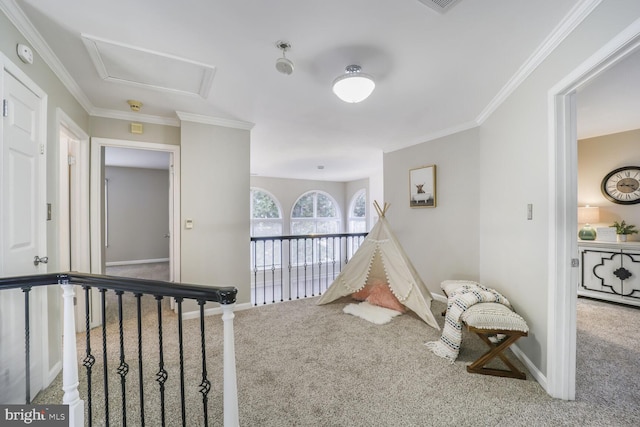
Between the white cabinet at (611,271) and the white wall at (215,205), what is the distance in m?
4.65

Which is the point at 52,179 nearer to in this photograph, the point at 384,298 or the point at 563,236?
the point at 384,298

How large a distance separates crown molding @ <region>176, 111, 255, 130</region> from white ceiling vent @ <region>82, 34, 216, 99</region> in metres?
0.56

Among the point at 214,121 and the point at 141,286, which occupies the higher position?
the point at 214,121

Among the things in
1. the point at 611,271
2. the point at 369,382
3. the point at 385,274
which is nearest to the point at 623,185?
the point at 611,271

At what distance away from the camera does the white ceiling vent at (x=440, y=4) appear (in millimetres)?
1366

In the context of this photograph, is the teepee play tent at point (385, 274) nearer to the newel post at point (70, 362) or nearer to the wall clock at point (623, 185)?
the newel post at point (70, 362)

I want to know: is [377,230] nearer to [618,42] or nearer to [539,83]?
[539,83]

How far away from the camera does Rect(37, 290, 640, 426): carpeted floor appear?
1.56 m

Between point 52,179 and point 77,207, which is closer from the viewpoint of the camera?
point 52,179

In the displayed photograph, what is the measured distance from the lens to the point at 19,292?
5.14 feet

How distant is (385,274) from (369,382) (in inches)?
68.4

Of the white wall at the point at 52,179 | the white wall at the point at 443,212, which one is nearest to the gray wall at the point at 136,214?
the white wall at the point at 52,179

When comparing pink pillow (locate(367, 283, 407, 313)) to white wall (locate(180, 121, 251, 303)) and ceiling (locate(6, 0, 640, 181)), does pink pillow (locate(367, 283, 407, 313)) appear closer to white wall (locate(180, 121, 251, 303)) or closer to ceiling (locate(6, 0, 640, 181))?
white wall (locate(180, 121, 251, 303))

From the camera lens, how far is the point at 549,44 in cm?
167
